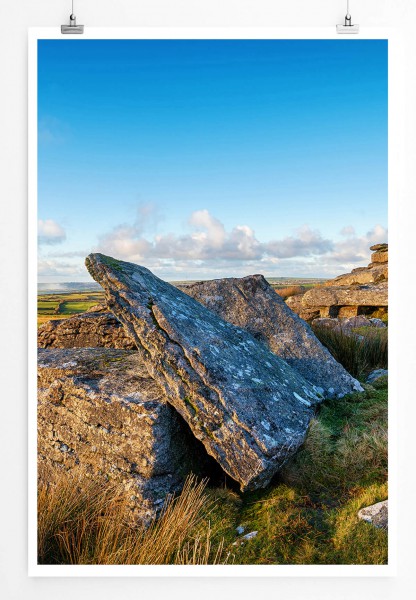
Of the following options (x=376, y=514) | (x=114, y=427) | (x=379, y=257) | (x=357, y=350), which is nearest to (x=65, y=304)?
(x=114, y=427)

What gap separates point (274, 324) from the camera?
5602mm

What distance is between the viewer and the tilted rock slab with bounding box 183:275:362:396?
17.3 ft

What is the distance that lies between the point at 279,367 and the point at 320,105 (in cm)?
281

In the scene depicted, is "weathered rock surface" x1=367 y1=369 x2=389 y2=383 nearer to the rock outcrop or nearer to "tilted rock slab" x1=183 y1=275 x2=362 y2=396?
"tilted rock slab" x1=183 y1=275 x2=362 y2=396

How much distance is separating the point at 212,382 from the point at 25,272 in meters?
1.91

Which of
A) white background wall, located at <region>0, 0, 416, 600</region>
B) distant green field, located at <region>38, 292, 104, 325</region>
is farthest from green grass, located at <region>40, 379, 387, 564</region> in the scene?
distant green field, located at <region>38, 292, 104, 325</region>

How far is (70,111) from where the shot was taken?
498cm

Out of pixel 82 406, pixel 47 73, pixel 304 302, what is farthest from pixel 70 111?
pixel 304 302

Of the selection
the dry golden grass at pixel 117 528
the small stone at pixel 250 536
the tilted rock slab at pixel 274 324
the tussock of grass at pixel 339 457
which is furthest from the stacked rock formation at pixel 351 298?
the dry golden grass at pixel 117 528

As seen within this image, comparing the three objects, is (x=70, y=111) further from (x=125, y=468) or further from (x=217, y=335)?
(x=125, y=468)

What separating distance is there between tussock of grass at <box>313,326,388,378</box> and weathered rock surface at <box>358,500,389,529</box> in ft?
8.29

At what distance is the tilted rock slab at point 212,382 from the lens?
3342 mm
